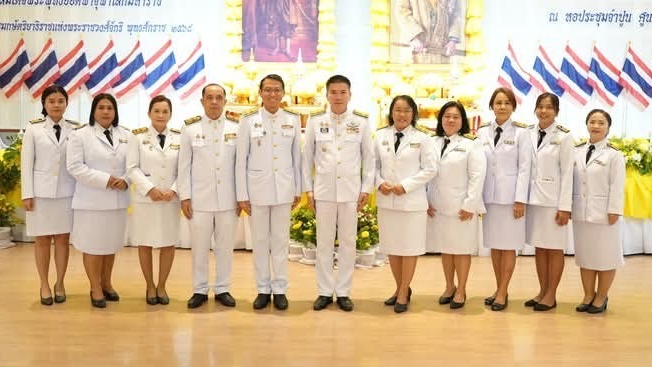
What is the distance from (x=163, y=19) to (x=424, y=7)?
10.7 feet

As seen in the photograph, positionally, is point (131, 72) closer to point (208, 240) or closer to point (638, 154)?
point (208, 240)

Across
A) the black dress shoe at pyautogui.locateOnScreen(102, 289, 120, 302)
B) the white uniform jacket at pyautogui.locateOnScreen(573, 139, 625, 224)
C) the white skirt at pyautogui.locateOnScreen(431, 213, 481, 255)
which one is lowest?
the black dress shoe at pyautogui.locateOnScreen(102, 289, 120, 302)

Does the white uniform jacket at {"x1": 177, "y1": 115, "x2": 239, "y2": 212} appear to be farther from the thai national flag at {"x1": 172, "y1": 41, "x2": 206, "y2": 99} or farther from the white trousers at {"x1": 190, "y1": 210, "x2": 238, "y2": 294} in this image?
the thai national flag at {"x1": 172, "y1": 41, "x2": 206, "y2": 99}

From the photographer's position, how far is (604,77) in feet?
28.1

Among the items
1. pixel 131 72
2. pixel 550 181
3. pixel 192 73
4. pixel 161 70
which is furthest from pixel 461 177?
pixel 131 72

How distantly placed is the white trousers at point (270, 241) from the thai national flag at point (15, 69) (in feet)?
18.6

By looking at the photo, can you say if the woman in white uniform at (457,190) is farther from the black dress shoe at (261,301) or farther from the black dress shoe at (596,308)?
the black dress shoe at (261,301)

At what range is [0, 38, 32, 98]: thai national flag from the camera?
8.80 m

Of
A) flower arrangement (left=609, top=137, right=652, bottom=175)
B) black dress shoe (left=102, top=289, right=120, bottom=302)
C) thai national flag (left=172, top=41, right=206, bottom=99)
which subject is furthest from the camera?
thai national flag (left=172, top=41, right=206, bottom=99)

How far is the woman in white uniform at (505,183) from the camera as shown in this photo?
4.60 meters

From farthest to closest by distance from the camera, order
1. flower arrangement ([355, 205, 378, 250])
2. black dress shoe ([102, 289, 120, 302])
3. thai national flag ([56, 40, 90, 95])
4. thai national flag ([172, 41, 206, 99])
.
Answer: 1. thai national flag ([56, 40, 90, 95])
2. thai national flag ([172, 41, 206, 99])
3. flower arrangement ([355, 205, 378, 250])
4. black dress shoe ([102, 289, 120, 302])

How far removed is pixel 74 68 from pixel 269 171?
17.6 feet

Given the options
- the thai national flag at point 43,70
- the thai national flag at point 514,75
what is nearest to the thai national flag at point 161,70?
the thai national flag at point 43,70

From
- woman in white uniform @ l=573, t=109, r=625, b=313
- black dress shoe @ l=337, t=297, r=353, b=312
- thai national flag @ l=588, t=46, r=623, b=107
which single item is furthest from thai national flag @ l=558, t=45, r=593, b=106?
black dress shoe @ l=337, t=297, r=353, b=312
